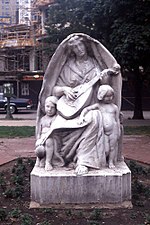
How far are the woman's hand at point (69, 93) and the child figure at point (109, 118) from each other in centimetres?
28

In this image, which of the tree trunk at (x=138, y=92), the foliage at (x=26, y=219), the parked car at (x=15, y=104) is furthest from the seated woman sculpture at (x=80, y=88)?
Answer: the parked car at (x=15, y=104)

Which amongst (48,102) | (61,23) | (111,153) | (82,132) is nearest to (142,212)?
(111,153)

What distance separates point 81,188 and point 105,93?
121 centimetres

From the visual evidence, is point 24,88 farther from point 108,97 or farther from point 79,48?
point 108,97

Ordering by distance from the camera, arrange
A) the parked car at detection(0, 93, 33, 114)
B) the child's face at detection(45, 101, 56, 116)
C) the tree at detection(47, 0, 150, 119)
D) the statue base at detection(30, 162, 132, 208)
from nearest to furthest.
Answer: the statue base at detection(30, 162, 132, 208) < the child's face at detection(45, 101, 56, 116) < the tree at detection(47, 0, 150, 119) < the parked car at detection(0, 93, 33, 114)

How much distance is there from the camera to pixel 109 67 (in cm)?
575

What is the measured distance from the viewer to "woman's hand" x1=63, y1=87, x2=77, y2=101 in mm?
5566

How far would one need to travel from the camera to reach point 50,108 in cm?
556

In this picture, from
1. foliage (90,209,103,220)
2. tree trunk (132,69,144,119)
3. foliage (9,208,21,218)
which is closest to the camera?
foliage (90,209,103,220)

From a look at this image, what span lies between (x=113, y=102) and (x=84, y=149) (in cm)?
81

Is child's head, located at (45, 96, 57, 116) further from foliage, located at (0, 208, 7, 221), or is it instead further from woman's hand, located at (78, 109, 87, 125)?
foliage, located at (0, 208, 7, 221)

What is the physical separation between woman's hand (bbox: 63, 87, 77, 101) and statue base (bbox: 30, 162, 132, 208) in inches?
39.5

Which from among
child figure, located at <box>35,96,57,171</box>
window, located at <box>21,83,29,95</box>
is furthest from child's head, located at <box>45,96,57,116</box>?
window, located at <box>21,83,29,95</box>

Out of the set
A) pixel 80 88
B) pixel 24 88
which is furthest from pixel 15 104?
→ pixel 80 88
